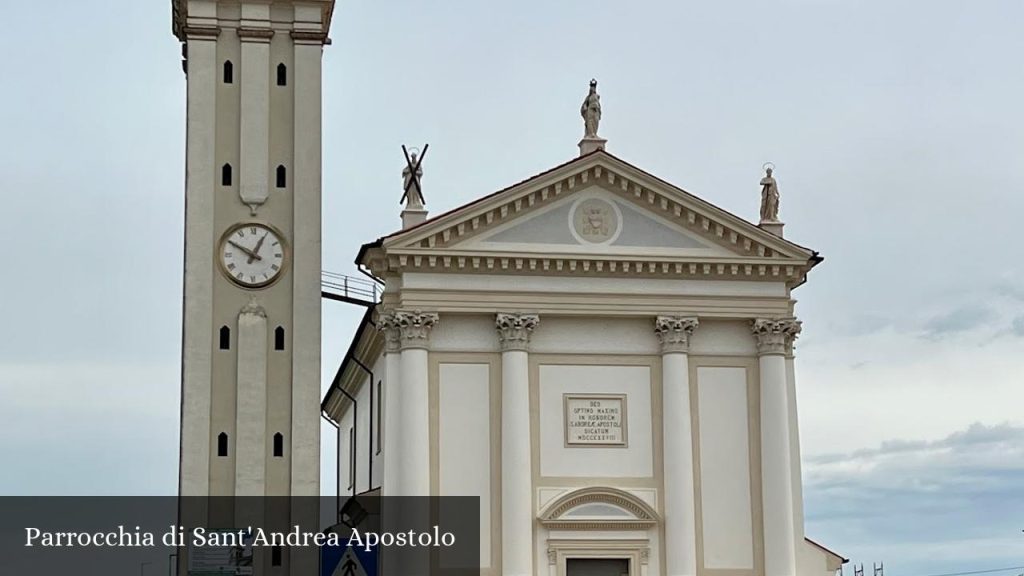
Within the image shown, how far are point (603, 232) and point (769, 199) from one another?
14.9ft

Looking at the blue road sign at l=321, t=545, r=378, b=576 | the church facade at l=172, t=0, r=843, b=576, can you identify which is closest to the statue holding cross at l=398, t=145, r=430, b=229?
the church facade at l=172, t=0, r=843, b=576

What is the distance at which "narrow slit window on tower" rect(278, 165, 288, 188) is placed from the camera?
127ft

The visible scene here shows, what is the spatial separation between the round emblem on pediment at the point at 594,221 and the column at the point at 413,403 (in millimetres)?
4211

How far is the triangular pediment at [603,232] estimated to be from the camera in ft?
123

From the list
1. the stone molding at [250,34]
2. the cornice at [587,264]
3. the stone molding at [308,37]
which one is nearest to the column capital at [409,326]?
the cornice at [587,264]

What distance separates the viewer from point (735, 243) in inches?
1516

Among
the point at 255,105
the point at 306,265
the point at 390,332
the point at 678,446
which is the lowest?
the point at 678,446

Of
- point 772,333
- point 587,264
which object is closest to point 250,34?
point 587,264

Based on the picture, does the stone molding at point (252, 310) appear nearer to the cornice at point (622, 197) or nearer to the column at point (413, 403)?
the column at point (413, 403)

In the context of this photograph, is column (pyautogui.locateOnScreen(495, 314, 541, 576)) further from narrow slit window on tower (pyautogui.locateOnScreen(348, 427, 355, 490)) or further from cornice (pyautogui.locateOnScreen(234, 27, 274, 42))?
narrow slit window on tower (pyautogui.locateOnScreen(348, 427, 355, 490))

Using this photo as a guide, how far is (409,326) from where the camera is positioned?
36.8 meters

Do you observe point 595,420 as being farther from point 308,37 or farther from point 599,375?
point 308,37

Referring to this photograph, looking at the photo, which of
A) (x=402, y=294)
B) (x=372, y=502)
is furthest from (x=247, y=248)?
(x=372, y=502)

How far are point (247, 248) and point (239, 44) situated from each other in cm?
517
